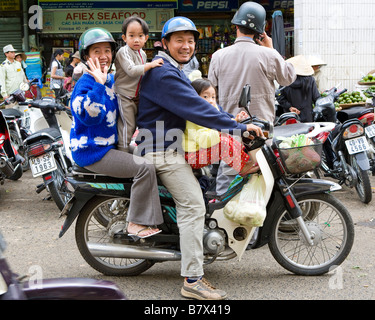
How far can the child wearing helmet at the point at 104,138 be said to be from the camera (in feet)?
12.1

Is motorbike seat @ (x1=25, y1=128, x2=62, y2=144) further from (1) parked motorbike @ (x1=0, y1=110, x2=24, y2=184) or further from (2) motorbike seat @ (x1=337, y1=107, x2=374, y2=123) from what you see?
(2) motorbike seat @ (x1=337, y1=107, x2=374, y2=123)

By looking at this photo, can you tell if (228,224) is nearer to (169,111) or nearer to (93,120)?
(169,111)

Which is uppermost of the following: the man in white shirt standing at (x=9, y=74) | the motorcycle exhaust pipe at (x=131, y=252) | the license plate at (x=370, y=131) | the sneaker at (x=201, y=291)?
the man in white shirt standing at (x=9, y=74)

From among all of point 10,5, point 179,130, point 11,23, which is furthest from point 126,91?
point 11,23

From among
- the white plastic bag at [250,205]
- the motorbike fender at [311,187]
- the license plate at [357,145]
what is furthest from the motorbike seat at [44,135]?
the license plate at [357,145]

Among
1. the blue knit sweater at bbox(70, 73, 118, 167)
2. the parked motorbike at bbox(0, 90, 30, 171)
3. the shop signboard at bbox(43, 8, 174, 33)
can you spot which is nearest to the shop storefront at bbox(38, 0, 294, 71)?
the shop signboard at bbox(43, 8, 174, 33)

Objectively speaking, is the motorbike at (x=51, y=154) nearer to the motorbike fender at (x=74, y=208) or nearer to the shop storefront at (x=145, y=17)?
the motorbike fender at (x=74, y=208)

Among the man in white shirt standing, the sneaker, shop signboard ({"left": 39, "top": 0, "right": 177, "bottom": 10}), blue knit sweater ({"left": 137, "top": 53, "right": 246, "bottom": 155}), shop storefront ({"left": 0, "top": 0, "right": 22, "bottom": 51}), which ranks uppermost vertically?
shop signboard ({"left": 39, "top": 0, "right": 177, "bottom": 10})

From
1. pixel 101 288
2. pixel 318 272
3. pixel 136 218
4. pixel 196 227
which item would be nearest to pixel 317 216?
pixel 318 272

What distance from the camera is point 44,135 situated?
6.12 m

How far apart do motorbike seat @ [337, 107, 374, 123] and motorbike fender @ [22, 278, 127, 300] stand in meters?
5.50

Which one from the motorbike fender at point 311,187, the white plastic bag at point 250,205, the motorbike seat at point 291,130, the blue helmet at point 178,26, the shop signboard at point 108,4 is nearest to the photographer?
the blue helmet at point 178,26

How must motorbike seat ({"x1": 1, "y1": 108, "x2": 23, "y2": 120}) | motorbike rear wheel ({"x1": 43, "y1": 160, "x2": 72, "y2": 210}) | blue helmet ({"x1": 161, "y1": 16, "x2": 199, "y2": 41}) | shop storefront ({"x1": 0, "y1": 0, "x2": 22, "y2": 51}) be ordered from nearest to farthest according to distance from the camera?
blue helmet ({"x1": 161, "y1": 16, "x2": 199, "y2": 41})
motorbike rear wheel ({"x1": 43, "y1": 160, "x2": 72, "y2": 210})
motorbike seat ({"x1": 1, "y1": 108, "x2": 23, "y2": 120})
shop storefront ({"x1": 0, "y1": 0, "x2": 22, "y2": 51})

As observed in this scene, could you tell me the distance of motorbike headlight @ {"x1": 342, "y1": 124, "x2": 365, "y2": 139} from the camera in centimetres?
642
